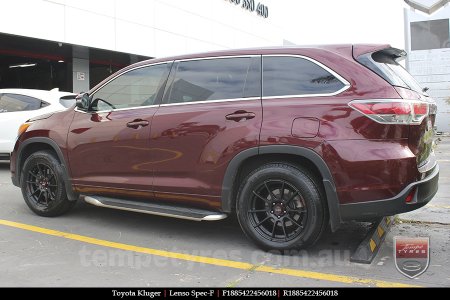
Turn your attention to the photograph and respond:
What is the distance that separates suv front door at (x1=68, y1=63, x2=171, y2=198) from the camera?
4848 millimetres

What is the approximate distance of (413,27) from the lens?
128ft

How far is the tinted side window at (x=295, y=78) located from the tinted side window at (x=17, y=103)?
662 cm

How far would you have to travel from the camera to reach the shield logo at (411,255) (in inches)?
154

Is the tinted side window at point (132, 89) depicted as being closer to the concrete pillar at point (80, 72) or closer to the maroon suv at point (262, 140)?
the maroon suv at point (262, 140)

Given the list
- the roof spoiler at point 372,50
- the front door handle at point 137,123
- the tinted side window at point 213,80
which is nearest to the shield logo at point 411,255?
the roof spoiler at point 372,50

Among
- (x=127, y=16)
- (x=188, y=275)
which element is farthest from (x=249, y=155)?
(x=127, y=16)

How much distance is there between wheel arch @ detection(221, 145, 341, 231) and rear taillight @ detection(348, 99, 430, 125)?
0.55 metres

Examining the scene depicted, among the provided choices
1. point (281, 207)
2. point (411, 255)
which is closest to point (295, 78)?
point (281, 207)

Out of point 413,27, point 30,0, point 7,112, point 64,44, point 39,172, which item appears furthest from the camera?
point 413,27

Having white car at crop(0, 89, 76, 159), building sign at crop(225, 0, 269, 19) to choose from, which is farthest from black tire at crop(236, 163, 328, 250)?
building sign at crop(225, 0, 269, 19)

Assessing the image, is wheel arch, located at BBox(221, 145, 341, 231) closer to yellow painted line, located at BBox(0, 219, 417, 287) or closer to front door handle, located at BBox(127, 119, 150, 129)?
yellow painted line, located at BBox(0, 219, 417, 287)

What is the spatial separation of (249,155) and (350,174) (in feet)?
2.96

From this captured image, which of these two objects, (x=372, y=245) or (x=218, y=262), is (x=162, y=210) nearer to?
(x=218, y=262)

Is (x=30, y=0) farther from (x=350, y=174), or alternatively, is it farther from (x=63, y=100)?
(x=350, y=174)
